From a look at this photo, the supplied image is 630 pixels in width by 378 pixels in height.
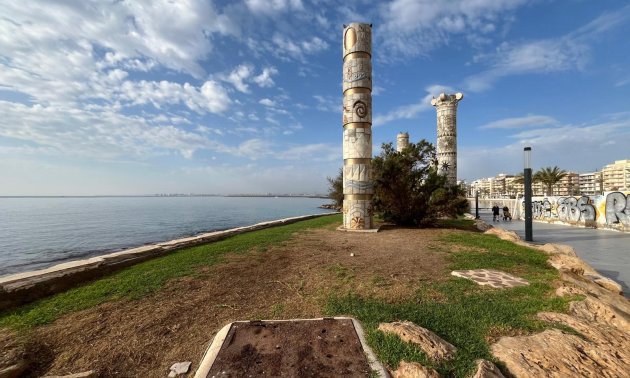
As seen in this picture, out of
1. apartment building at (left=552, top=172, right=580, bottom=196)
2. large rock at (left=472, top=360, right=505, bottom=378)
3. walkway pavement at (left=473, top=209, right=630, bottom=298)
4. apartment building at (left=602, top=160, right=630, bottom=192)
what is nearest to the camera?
large rock at (left=472, top=360, right=505, bottom=378)

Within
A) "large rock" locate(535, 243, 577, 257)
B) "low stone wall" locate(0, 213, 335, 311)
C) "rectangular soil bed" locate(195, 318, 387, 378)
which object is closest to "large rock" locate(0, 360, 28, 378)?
"rectangular soil bed" locate(195, 318, 387, 378)

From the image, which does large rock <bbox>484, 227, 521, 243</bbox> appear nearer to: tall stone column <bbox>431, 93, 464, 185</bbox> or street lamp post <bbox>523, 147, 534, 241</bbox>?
street lamp post <bbox>523, 147, 534, 241</bbox>

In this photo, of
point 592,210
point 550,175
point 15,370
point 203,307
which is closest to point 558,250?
point 203,307

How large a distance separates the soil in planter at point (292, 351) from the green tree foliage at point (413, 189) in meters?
12.7

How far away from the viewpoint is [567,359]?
121 inches

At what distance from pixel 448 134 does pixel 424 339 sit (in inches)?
965

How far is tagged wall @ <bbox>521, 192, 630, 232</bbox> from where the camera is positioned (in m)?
15.7

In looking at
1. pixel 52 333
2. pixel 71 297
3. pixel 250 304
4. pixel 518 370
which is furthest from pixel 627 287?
pixel 71 297

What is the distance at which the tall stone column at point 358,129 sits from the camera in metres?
14.3

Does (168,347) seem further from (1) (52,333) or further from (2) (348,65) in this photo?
(2) (348,65)

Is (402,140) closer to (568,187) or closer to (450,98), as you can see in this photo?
(450,98)

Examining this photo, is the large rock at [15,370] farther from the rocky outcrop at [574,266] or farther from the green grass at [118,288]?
the rocky outcrop at [574,266]

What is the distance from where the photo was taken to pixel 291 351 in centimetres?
334

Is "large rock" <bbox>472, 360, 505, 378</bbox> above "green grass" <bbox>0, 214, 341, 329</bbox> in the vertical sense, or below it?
above
